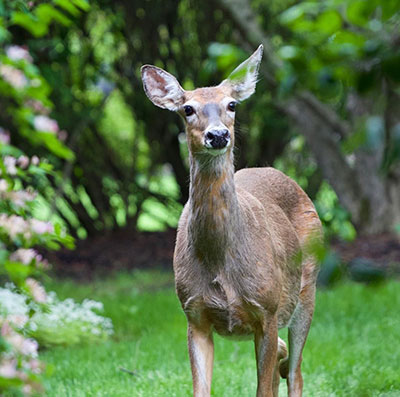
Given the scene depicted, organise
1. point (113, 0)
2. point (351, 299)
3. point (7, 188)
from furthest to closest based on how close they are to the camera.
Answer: point (113, 0)
point (351, 299)
point (7, 188)

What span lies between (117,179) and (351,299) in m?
6.48

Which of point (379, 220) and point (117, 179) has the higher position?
point (117, 179)

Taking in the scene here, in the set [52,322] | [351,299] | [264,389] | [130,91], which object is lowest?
[264,389]

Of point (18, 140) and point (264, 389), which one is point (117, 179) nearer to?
point (18, 140)

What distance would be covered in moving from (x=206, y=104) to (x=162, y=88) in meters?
0.58

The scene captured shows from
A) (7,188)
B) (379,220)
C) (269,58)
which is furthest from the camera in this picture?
(379,220)

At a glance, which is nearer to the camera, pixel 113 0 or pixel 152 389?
pixel 152 389

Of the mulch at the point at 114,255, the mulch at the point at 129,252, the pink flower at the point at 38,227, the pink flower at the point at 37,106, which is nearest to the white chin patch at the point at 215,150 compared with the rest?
the pink flower at the point at 37,106

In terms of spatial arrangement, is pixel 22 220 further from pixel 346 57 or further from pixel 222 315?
pixel 346 57

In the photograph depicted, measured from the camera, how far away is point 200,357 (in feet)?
14.9

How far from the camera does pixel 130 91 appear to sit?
1378 cm

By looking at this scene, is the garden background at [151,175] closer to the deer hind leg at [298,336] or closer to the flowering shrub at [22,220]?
the flowering shrub at [22,220]

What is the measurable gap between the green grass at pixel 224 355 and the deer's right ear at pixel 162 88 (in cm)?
155

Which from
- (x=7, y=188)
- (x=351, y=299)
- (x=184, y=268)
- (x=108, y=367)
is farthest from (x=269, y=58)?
(x=7, y=188)
